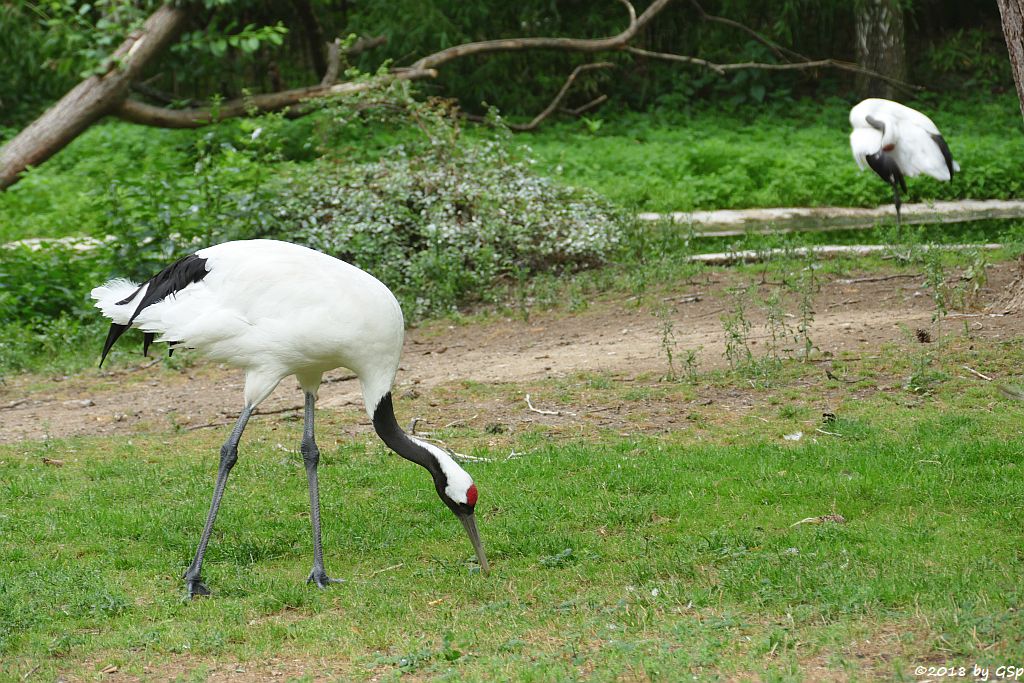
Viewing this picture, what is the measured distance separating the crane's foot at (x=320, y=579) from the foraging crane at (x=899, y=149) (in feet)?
28.0

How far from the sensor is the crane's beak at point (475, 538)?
503 centimetres

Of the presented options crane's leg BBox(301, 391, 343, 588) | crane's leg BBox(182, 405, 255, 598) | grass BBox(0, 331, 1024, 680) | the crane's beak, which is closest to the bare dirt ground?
grass BBox(0, 331, 1024, 680)

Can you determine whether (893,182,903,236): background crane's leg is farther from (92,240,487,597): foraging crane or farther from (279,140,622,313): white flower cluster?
(92,240,487,597): foraging crane

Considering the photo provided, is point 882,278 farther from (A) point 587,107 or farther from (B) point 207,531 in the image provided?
(A) point 587,107

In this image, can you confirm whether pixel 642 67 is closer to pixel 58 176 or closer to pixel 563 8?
pixel 563 8

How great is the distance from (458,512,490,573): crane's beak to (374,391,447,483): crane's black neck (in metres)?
0.24

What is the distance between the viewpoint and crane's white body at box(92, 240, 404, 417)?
17.3 feet

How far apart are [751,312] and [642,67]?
10177 millimetres

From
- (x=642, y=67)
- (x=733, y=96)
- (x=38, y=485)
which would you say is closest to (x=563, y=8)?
(x=642, y=67)

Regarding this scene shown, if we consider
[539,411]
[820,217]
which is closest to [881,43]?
[820,217]

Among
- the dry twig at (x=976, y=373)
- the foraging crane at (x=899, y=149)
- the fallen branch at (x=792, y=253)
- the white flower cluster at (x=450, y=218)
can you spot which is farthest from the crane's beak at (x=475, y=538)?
the foraging crane at (x=899, y=149)

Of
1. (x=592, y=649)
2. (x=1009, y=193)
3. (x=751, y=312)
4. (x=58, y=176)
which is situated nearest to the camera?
(x=592, y=649)

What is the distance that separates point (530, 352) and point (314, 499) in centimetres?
381

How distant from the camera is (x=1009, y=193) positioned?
13391 millimetres
